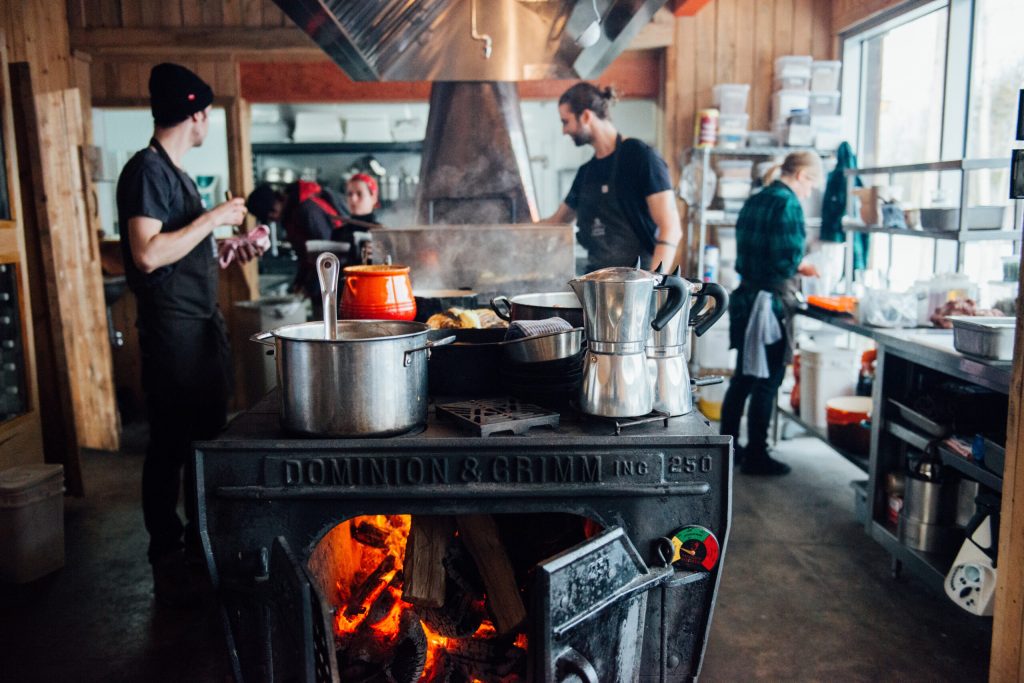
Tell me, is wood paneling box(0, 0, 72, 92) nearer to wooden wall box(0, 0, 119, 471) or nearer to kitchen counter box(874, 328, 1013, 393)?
wooden wall box(0, 0, 119, 471)

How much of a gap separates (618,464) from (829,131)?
179 inches

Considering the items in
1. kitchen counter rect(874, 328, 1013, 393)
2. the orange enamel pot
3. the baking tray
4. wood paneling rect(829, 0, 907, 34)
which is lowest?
the baking tray

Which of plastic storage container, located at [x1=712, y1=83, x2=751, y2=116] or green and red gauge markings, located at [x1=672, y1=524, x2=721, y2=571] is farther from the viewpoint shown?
plastic storage container, located at [x1=712, y1=83, x2=751, y2=116]

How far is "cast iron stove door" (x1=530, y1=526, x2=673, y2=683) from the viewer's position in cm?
146

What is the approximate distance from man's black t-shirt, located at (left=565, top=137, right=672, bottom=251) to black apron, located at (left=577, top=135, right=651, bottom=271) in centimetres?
2

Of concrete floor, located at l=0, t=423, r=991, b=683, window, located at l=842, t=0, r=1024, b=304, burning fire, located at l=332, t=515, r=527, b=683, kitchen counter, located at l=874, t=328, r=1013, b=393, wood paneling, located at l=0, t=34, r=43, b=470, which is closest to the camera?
burning fire, located at l=332, t=515, r=527, b=683

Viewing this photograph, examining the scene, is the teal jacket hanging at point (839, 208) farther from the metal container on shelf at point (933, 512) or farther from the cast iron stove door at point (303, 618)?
the cast iron stove door at point (303, 618)

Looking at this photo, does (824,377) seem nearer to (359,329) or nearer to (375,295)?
(375,295)

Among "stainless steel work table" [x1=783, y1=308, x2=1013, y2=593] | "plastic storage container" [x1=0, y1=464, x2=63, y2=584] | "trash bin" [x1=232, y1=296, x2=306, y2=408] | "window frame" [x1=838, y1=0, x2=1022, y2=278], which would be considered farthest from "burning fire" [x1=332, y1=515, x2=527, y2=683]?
"window frame" [x1=838, y1=0, x2=1022, y2=278]

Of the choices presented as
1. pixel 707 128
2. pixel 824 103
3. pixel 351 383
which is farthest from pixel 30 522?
pixel 824 103

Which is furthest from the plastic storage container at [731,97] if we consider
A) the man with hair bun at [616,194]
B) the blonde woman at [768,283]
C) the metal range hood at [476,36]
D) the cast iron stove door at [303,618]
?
the cast iron stove door at [303,618]

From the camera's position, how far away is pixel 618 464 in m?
1.71

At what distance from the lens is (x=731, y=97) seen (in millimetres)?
5457

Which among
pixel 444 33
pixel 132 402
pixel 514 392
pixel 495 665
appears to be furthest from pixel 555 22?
pixel 132 402
